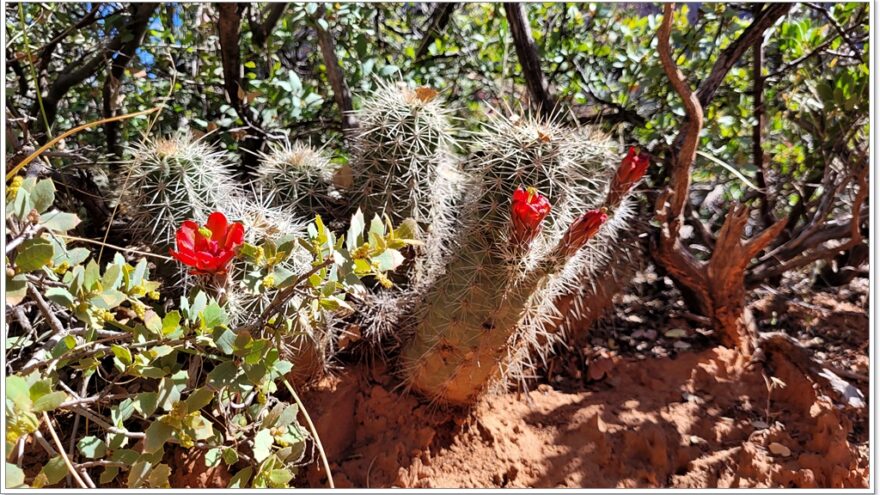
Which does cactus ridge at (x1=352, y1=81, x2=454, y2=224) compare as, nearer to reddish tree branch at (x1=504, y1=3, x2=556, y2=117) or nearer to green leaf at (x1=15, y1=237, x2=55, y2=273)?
reddish tree branch at (x1=504, y1=3, x2=556, y2=117)

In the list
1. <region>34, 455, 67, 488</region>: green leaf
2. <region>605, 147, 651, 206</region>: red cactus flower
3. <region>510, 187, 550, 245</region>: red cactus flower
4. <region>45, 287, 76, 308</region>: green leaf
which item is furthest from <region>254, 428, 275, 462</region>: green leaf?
<region>605, 147, 651, 206</region>: red cactus flower

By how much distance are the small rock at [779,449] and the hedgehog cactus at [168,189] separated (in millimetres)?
1653

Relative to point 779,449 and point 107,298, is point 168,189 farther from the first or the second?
point 779,449

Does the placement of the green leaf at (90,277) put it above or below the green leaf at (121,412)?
above

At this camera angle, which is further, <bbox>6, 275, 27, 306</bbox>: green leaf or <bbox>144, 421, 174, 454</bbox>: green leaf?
<bbox>144, 421, 174, 454</bbox>: green leaf

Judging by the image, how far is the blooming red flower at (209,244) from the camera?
1.30 m

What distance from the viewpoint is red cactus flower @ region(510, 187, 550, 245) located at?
151 centimetres

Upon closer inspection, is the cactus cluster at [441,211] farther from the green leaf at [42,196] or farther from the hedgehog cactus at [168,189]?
the green leaf at [42,196]

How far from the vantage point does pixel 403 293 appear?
6.28ft

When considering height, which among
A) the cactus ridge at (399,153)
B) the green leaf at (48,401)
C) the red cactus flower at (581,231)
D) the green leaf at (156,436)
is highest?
the cactus ridge at (399,153)

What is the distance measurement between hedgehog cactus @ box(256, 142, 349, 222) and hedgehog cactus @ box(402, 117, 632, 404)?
1.34 feet

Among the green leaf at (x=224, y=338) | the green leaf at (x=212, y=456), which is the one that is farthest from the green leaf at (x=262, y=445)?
the green leaf at (x=224, y=338)

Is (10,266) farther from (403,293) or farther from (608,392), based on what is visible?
(608,392)

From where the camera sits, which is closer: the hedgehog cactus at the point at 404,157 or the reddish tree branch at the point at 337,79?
the hedgehog cactus at the point at 404,157
